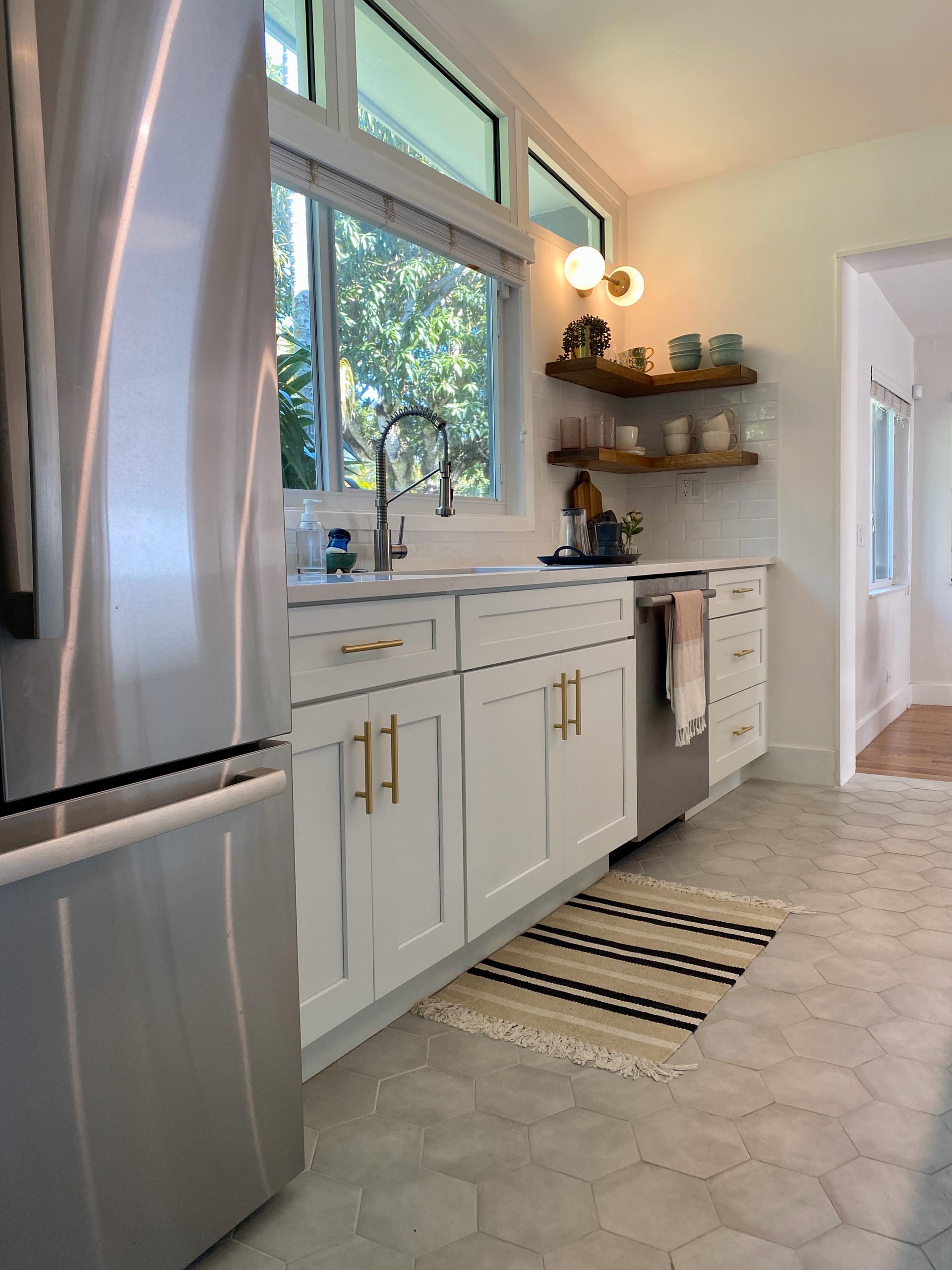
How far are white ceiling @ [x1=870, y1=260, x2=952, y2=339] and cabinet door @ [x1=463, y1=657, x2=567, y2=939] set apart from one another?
3161 mm

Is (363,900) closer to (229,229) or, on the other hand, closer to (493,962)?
(493,962)

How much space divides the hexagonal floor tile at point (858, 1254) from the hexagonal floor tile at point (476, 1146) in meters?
0.44

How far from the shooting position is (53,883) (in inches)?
39.8

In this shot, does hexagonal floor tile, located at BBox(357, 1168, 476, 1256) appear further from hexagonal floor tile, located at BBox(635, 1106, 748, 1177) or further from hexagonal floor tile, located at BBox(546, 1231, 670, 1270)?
hexagonal floor tile, located at BBox(635, 1106, 748, 1177)

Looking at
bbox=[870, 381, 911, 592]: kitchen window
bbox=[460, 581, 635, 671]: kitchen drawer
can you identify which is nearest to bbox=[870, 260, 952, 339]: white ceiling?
bbox=[870, 381, 911, 592]: kitchen window

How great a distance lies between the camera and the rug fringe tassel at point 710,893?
2543 millimetres

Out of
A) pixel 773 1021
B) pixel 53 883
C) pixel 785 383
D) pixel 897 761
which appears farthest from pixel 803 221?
pixel 53 883

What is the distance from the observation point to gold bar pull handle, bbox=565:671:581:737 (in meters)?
2.40

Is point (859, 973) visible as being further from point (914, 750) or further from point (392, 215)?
point (914, 750)

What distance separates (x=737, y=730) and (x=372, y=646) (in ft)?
7.48

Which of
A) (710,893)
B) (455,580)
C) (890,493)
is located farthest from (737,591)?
(890,493)

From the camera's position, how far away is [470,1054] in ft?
6.01

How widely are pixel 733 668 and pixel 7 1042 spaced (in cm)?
302

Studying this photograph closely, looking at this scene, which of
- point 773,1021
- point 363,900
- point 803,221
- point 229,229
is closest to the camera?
point 229,229
